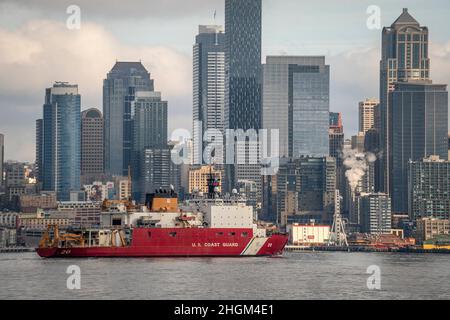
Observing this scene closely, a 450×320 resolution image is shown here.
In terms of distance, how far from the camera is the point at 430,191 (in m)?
195

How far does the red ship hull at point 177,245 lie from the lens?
3511 inches

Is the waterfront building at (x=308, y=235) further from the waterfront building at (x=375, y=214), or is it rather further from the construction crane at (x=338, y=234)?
the waterfront building at (x=375, y=214)

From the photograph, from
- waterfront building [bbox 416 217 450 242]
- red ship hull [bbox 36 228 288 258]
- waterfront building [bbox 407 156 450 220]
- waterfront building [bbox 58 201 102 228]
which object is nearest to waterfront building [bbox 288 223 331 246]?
waterfront building [bbox 416 217 450 242]

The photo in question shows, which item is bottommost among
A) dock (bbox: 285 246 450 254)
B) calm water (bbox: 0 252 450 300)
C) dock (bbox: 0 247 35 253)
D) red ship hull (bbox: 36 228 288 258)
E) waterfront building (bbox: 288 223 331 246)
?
dock (bbox: 285 246 450 254)

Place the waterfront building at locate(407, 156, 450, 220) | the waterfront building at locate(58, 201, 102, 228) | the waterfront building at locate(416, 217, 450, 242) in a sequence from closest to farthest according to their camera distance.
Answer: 1. the waterfront building at locate(416, 217, 450, 242)
2. the waterfront building at locate(58, 201, 102, 228)
3. the waterfront building at locate(407, 156, 450, 220)

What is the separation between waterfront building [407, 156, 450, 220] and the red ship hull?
98.1m

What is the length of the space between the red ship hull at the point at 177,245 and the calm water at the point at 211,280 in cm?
294

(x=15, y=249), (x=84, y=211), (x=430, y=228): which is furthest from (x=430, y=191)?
(x=15, y=249)

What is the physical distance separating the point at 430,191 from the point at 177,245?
111m

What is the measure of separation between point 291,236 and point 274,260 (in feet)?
242

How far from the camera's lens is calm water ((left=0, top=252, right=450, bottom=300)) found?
196 feet

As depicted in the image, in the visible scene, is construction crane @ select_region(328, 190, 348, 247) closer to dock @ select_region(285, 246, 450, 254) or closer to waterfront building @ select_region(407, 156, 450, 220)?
dock @ select_region(285, 246, 450, 254)

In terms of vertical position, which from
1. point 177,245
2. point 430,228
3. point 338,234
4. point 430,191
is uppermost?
point 430,191

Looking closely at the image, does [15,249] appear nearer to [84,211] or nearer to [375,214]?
[84,211]
